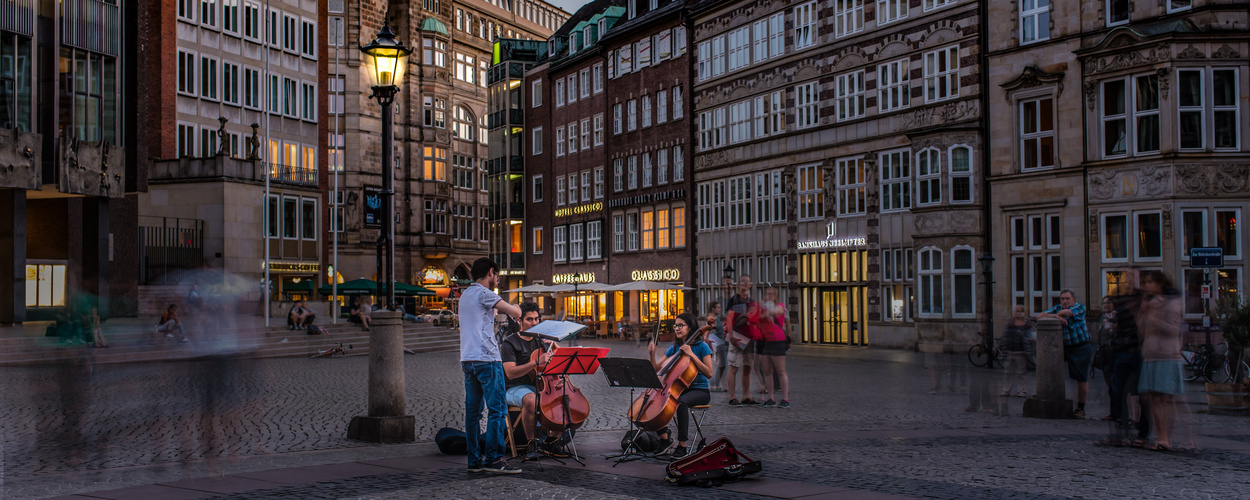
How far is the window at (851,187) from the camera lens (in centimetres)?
3619

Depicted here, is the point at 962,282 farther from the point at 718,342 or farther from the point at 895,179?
the point at 718,342

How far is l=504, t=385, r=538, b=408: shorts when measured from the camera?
10.3 m

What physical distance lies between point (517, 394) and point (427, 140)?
6855 cm

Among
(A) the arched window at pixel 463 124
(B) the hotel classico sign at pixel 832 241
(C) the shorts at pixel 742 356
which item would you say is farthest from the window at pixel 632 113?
(C) the shorts at pixel 742 356

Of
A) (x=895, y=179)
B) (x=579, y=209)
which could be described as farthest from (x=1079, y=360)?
(x=579, y=209)

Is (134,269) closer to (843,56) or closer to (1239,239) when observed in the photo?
(843,56)

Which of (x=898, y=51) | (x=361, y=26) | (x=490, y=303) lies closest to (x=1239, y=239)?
(x=898, y=51)

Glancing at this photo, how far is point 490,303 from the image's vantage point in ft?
30.2

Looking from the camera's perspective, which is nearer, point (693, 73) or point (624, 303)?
point (693, 73)

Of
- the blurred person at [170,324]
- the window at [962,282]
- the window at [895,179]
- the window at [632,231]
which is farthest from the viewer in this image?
the window at [632,231]

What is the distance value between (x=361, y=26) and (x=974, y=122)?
Answer: 4990 cm

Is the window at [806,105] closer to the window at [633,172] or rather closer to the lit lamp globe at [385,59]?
the window at [633,172]

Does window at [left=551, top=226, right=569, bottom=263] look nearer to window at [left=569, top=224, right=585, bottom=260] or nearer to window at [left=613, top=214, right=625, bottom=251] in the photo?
window at [left=569, top=224, right=585, bottom=260]

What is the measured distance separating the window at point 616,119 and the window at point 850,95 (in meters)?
16.4
